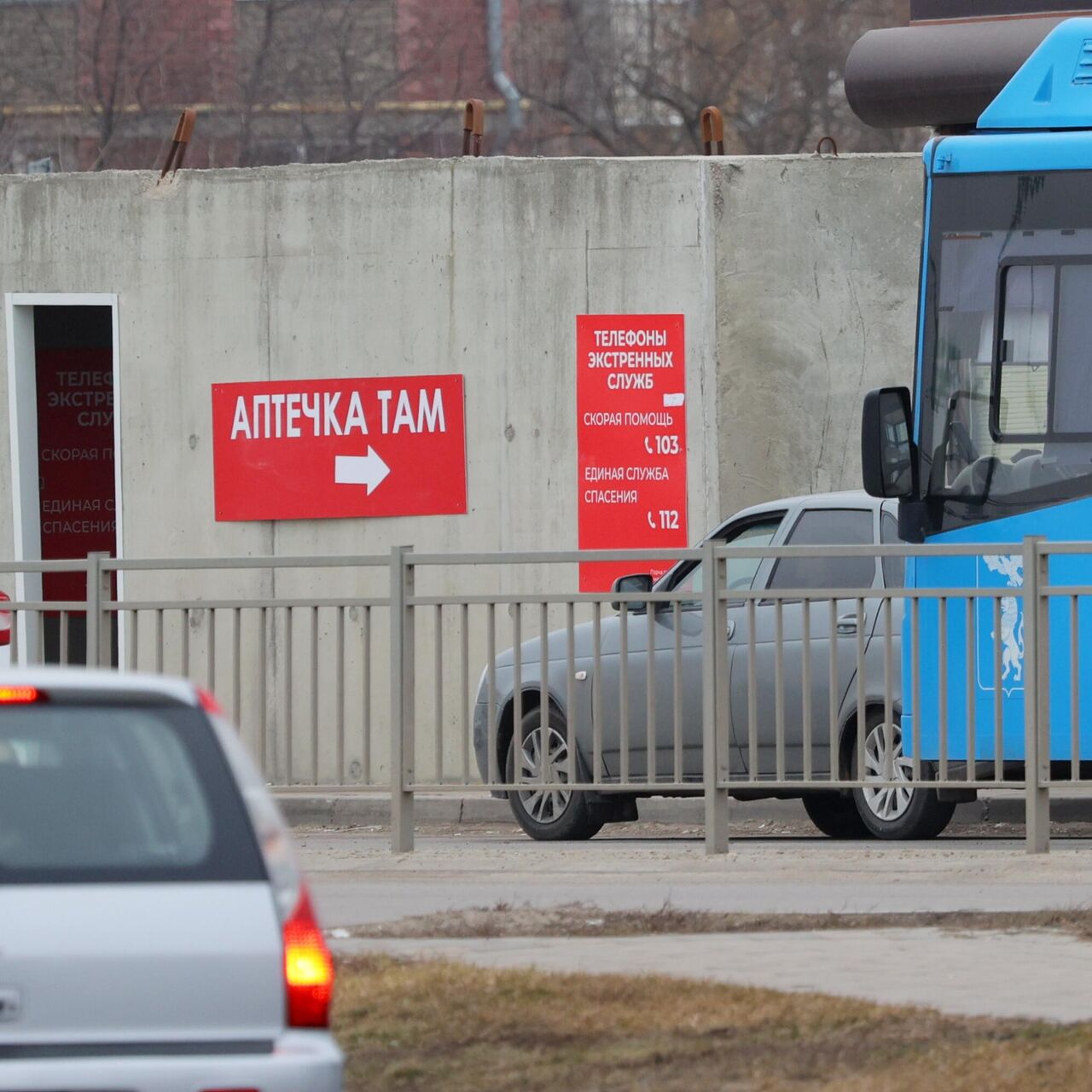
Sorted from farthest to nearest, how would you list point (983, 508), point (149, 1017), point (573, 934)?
point (983, 508)
point (573, 934)
point (149, 1017)

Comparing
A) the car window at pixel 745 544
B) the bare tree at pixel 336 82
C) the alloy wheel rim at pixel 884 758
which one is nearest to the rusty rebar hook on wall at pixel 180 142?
the car window at pixel 745 544

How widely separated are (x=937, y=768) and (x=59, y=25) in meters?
34.3

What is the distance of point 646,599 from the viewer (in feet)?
36.4

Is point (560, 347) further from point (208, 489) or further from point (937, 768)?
point (937, 768)

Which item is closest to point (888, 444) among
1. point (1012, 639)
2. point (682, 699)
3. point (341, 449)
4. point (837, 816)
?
point (1012, 639)

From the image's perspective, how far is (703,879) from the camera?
34.3ft

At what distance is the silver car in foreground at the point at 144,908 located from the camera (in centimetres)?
439

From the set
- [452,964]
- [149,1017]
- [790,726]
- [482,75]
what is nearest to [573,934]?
[452,964]

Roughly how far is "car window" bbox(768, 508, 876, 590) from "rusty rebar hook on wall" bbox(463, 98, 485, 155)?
6425 mm

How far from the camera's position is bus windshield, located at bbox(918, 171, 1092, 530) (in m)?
12.4

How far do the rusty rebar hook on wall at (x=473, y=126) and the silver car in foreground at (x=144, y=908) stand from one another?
1430 centimetres

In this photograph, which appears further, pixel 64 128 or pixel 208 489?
pixel 64 128

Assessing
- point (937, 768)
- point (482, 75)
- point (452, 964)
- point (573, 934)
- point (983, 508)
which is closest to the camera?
point (452, 964)

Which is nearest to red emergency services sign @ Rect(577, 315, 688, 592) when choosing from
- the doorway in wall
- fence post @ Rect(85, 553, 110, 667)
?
the doorway in wall
